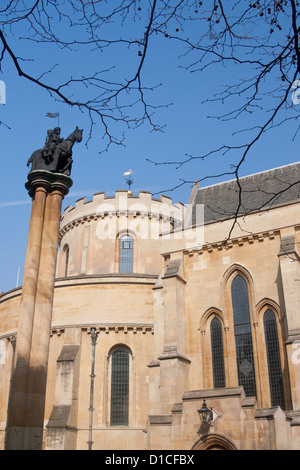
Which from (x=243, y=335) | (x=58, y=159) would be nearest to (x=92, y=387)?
(x=243, y=335)

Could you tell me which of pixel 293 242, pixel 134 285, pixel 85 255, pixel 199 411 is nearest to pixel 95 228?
pixel 85 255

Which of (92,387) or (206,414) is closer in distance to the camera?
(206,414)

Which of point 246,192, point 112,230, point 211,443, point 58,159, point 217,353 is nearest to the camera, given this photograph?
point 58,159

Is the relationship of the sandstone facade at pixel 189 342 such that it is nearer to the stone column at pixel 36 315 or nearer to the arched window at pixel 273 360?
the arched window at pixel 273 360

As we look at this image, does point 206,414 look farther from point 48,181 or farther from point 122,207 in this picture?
point 122,207

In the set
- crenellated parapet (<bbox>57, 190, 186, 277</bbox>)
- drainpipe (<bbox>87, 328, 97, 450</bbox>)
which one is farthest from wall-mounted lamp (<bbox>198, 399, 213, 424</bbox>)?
crenellated parapet (<bbox>57, 190, 186, 277</bbox>)

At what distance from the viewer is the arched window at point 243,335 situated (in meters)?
18.3

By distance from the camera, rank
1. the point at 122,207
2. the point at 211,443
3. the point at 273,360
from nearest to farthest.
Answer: the point at 211,443 → the point at 273,360 → the point at 122,207

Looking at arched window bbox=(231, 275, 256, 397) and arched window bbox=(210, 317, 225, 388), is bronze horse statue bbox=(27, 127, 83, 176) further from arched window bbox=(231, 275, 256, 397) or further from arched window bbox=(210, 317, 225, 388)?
arched window bbox=(210, 317, 225, 388)

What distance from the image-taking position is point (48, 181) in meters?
10.2

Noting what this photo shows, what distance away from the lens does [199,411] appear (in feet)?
49.6

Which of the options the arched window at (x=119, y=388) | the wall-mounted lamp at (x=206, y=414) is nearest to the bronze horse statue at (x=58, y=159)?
the wall-mounted lamp at (x=206, y=414)

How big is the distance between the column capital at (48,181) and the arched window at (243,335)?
11.4m

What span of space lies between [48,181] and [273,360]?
39.5ft
